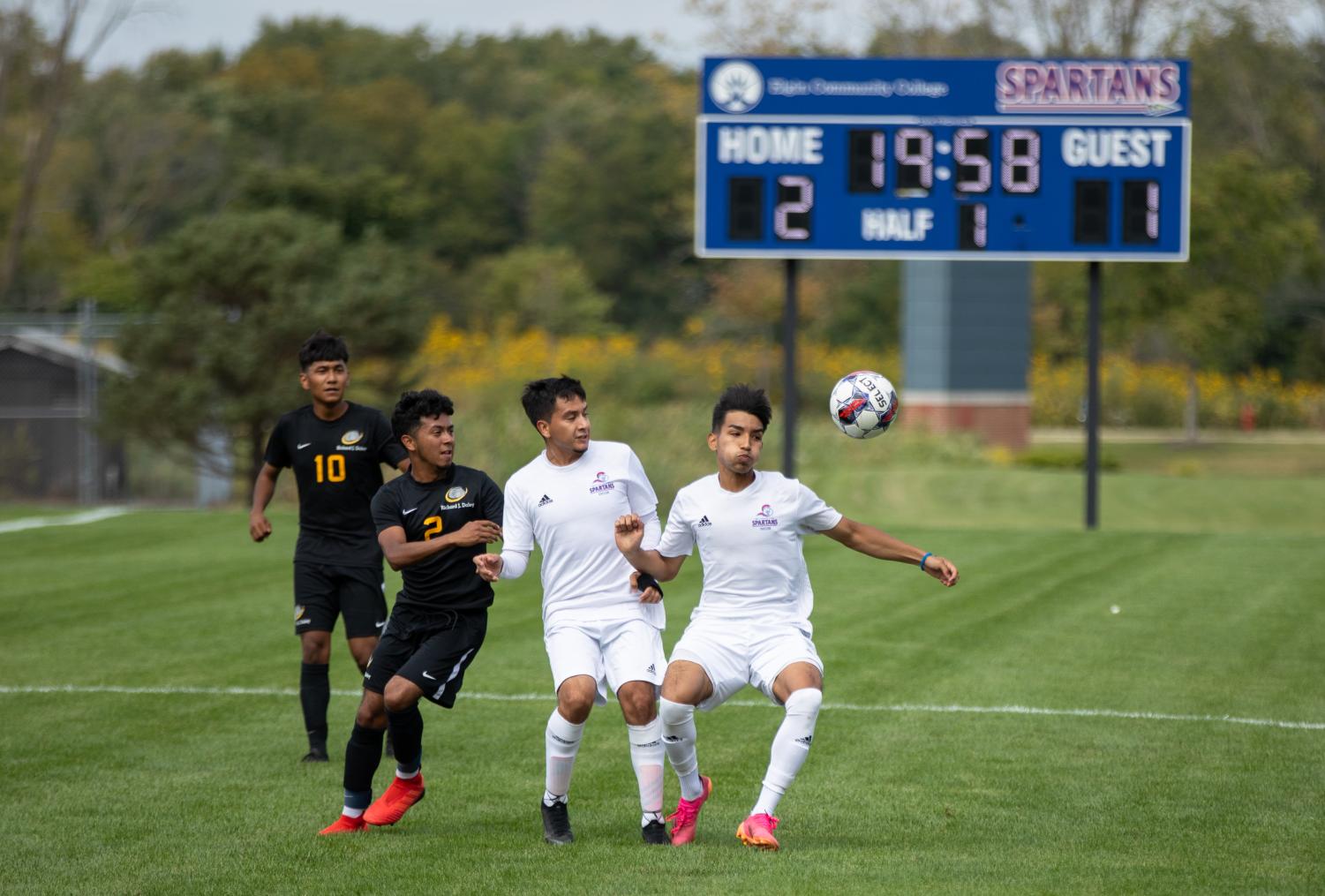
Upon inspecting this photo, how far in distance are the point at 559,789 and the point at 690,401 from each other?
26.8 meters

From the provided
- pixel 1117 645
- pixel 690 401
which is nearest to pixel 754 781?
pixel 1117 645

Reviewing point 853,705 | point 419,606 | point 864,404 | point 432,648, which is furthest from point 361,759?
point 853,705

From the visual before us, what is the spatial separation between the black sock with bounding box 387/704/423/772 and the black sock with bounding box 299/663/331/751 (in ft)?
5.48

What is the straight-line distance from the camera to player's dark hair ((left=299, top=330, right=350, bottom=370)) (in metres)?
8.80

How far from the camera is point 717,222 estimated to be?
20250mm

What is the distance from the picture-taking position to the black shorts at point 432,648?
719 cm

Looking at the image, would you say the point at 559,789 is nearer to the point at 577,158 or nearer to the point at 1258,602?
the point at 1258,602

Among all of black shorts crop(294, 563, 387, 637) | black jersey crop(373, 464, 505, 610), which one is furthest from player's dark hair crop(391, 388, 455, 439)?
black shorts crop(294, 563, 387, 637)

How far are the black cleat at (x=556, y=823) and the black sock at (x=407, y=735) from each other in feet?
2.34

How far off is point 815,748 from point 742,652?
236 centimetres

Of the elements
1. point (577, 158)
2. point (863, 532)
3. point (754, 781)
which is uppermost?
point (577, 158)

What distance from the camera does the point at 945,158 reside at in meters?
20.1

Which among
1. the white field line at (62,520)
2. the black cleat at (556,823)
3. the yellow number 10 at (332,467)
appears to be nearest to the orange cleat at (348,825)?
the black cleat at (556,823)

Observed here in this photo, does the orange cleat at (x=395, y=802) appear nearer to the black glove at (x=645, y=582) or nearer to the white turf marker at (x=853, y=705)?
the black glove at (x=645, y=582)
